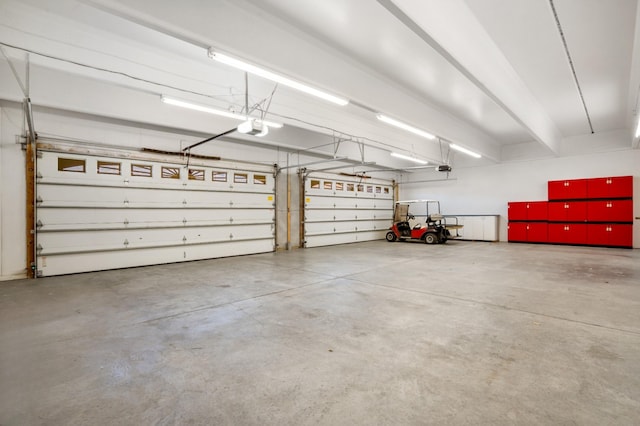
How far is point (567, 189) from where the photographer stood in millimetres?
11328

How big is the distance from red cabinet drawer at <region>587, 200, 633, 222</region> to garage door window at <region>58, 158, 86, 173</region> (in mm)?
15829

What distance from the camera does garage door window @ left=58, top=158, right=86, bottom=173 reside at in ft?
21.2

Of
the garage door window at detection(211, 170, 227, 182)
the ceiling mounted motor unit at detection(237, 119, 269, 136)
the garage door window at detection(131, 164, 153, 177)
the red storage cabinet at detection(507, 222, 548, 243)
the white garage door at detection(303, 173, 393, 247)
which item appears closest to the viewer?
the ceiling mounted motor unit at detection(237, 119, 269, 136)

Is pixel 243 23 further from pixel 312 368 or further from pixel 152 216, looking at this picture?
pixel 152 216

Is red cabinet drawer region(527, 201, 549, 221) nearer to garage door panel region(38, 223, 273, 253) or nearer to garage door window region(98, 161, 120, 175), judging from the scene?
garage door panel region(38, 223, 273, 253)

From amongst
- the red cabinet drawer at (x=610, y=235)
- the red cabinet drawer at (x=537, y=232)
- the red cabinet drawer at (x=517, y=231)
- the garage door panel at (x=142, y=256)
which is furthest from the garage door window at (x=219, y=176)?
the red cabinet drawer at (x=610, y=235)

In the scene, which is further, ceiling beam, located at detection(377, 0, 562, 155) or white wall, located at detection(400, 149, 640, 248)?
white wall, located at detection(400, 149, 640, 248)

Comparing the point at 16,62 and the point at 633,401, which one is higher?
the point at 16,62

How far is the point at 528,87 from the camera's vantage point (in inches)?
283

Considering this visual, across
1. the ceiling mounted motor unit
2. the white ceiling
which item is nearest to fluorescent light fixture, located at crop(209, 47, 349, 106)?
the white ceiling

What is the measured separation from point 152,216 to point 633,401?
8.71 m

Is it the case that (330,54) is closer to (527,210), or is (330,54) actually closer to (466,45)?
(466,45)

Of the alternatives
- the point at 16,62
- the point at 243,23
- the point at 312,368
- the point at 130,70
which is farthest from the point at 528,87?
the point at 16,62

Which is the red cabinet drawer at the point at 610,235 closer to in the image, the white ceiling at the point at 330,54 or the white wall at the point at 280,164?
the white wall at the point at 280,164
